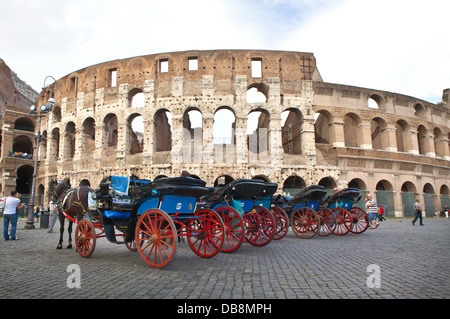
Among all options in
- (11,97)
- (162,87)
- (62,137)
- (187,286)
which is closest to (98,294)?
(187,286)

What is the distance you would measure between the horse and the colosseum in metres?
11.0

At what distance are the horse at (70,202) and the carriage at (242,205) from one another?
9.01 ft

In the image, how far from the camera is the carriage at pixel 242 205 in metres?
5.83

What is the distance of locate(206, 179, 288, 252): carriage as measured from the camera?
5.83 m

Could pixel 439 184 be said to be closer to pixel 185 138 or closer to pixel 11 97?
pixel 185 138

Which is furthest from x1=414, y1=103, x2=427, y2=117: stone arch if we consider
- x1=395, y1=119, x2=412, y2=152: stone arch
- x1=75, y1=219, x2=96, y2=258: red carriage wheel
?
x1=75, y1=219, x2=96, y2=258: red carriage wheel

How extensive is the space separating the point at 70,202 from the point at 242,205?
4.01 m

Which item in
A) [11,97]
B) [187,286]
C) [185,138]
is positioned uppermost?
[11,97]

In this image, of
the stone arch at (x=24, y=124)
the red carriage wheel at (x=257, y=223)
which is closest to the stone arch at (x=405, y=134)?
the red carriage wheel at (x=257, y=223)

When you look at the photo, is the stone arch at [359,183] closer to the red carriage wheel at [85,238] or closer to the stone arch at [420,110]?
the stone arch at [420,110]

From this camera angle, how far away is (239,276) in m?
3.80

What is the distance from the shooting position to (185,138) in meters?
19.6

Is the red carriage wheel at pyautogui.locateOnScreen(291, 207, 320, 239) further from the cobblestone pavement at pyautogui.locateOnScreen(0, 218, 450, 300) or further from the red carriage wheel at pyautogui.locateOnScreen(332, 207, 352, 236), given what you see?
the cobblestone pavement at pyautogui.locateOnScreen(0, 218, 450, 300)

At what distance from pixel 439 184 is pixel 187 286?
1061 inches
